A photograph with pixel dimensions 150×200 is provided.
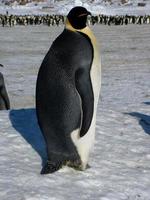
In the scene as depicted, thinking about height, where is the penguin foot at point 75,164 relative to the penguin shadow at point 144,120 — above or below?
above

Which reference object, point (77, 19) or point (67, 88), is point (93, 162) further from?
point (77, 19)

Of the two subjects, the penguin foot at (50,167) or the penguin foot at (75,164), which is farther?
the penguin foot at (75,164)

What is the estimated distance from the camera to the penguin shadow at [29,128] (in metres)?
5.17

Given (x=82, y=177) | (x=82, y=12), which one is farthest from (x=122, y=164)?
(x=82, y=12)

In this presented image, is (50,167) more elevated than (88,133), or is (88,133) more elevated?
(88,133)

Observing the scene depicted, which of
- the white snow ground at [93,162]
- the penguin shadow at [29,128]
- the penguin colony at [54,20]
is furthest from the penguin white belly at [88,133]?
the penguin colony at [54,20]

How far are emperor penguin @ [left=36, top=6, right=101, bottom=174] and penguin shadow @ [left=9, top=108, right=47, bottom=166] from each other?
0.34 metres

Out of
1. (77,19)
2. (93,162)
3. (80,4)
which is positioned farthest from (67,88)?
(80,4)

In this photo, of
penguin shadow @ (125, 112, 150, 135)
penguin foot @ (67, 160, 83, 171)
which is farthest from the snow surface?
penguin foot @ (67, 160, 83, 171)

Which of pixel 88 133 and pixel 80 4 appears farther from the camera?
pixel 80 4

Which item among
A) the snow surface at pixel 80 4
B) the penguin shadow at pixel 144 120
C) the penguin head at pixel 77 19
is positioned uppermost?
the penguin head at pixel 77 19

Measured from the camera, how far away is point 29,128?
19.3ft

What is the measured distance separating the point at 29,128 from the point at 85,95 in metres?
1.63

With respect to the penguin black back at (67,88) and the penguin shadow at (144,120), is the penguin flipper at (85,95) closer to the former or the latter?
the penguin black back at (67,88)
